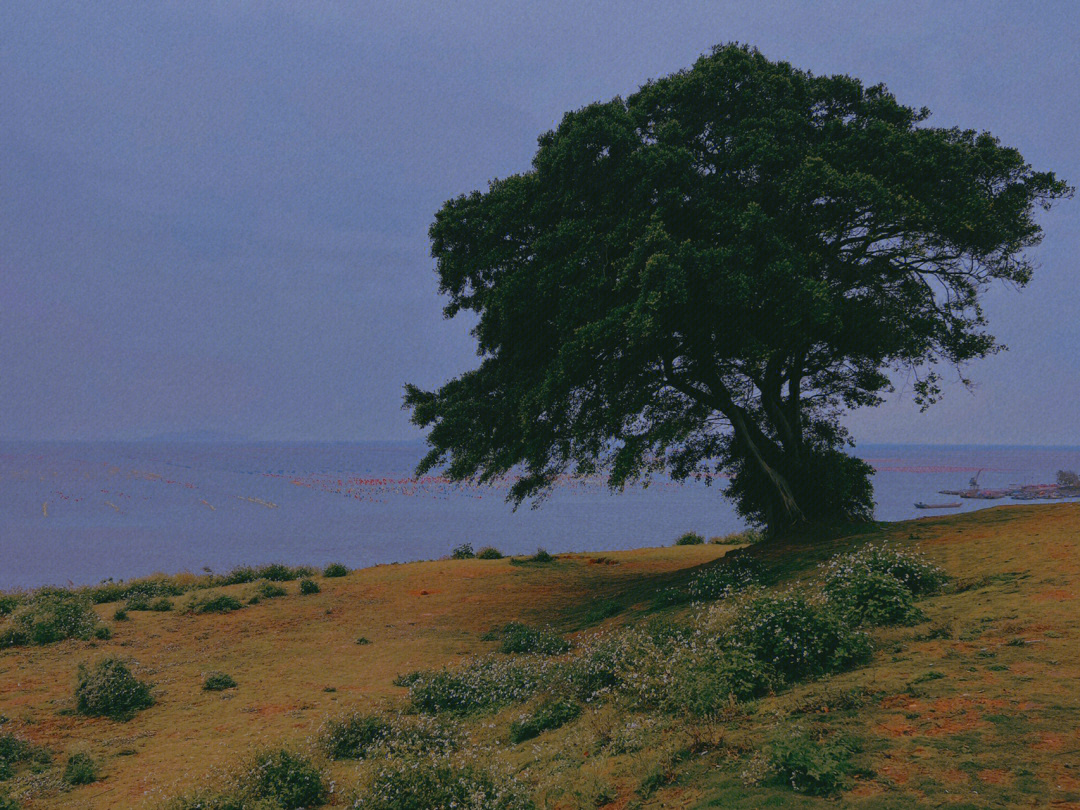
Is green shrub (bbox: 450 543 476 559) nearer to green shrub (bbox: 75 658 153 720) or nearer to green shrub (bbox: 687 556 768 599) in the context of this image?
green shrub (bbox: 687 556 768 599)

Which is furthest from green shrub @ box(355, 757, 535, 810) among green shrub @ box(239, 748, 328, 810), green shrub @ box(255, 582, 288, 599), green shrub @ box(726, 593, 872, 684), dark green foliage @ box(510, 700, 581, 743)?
green shrub @ box(255, 582, 288, 599)

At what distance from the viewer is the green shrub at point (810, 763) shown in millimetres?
4988

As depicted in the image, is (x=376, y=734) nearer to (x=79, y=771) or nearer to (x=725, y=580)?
(x=79, y=771)

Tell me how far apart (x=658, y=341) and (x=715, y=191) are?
411 centimetres

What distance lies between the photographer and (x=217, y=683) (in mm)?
13562

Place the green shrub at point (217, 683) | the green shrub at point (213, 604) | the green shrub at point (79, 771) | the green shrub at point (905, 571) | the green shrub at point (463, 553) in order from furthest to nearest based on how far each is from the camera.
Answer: the green shrub at point (463, 553)
the green shrub at point (213, 604)
the green shrub at point (217, 683)
the green shrub at point (905, 571)
the green shrub at point (79, 771)

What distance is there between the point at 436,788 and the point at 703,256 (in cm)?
1172

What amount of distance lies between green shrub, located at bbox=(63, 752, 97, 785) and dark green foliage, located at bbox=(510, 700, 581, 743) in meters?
6.15

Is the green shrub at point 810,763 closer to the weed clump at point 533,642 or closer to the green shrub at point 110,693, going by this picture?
the weed clump at point 533,642

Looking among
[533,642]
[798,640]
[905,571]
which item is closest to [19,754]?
[533,642]

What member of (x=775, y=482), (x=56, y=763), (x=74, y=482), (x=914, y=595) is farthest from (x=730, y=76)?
(x=74, y=482)

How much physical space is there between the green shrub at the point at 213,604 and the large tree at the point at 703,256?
9.56 metres

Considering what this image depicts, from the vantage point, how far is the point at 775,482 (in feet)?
63.6

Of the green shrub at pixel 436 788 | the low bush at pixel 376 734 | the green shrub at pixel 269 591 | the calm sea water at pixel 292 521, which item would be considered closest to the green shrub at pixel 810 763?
the green shrub at pixel 436 788
